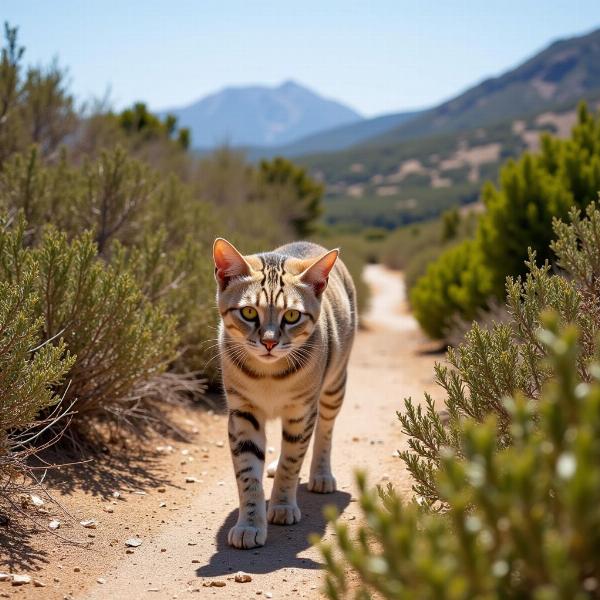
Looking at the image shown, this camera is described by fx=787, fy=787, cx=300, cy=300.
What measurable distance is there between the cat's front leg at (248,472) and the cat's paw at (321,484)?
39.0 inches

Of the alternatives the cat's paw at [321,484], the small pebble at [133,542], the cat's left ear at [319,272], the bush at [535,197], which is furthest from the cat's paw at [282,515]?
the bush at [535,197]

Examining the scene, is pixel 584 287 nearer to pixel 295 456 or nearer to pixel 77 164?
pixel 295 456

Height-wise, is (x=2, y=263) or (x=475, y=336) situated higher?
(x=2, y=263)

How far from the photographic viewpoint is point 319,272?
480cm

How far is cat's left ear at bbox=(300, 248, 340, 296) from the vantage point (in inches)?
186

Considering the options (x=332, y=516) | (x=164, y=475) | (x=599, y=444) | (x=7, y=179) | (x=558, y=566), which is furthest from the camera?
(x=7, y=179)

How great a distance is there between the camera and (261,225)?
2011 centimetres

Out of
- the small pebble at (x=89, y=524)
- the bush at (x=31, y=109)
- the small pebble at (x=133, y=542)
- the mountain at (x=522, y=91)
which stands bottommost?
the small pebble at (x=133, y=542)

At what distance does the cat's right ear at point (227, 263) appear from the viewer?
4676mm

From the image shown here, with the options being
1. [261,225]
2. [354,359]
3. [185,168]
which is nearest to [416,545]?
[354,359]

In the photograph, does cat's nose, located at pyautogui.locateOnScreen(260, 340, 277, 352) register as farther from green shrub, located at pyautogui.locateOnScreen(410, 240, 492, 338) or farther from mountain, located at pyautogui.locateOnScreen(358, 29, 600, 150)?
mountain, located at pyautogui.locateOnScreen(358, 29, 600, 150)

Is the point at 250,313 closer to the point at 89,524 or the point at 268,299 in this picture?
the point at 268,299

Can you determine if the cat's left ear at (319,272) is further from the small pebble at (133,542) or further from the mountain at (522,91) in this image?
the mountain at (522,91)

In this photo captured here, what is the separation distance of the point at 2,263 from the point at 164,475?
1981 millimetres
